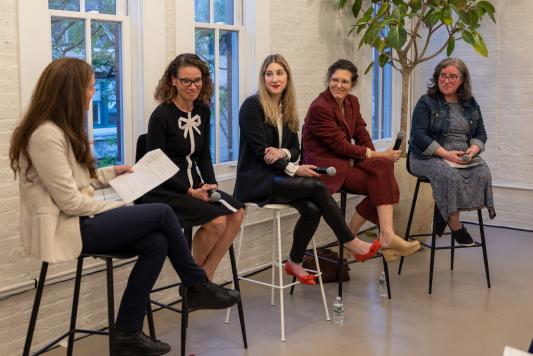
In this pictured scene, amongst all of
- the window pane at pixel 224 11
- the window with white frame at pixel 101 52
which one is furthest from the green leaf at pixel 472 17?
the window with white frame at pixel 101 52

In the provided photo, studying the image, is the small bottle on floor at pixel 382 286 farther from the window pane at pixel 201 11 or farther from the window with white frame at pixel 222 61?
the window pane at pixel 201 11

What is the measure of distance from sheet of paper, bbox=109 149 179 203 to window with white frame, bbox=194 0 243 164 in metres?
1.33

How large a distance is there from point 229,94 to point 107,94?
1.02 m

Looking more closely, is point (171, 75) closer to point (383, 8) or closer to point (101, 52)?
point (101, 52)

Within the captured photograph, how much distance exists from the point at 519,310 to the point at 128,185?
7.77 ft

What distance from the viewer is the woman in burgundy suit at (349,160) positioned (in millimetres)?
4531

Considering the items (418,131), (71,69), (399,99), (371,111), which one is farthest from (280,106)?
(399,99)

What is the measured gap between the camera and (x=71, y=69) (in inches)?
120

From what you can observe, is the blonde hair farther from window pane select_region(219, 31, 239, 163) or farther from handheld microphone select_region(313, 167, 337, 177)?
window pane select_region(219, 31, 239, 163)

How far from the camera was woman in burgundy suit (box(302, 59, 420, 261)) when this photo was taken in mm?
4531

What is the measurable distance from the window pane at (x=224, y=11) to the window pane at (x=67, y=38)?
1.08m

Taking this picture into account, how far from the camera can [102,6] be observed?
394 centimetres

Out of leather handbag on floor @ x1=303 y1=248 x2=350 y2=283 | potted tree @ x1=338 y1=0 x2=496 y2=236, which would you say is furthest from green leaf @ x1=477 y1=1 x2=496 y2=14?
leather handbag on floor @ x1=303 y1=248 x2=350 y2=283

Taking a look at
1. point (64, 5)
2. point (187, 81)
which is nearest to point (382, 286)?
point (187, 81)
